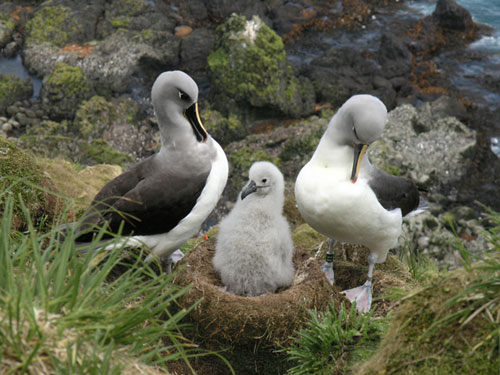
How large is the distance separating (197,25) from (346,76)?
4.78 metres

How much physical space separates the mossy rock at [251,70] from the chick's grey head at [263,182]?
370 inches

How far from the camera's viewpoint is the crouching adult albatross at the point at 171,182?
5.15m

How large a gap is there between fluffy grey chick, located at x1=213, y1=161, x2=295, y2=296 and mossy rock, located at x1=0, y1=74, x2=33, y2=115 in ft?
38.3

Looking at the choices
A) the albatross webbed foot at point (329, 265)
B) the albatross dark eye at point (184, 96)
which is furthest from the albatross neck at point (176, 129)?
the albatross webbed foot at point (329, 265)

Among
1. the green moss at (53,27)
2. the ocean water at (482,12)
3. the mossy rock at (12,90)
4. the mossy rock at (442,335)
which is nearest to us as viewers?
the mossy rock at (442,335)

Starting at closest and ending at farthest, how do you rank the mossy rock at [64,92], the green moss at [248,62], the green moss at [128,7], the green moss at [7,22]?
the green moss at [248,62]
the mossy rock at [64,92]
the green moss at [7,22]
the green moss at [128,7]

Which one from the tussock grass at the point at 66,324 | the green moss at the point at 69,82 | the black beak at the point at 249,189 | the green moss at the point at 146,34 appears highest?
the tussock grass at the point at 66,324

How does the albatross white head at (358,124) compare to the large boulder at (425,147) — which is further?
the large boulder at (425,147)

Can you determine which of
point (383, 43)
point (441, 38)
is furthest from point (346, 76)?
point (441, 38)

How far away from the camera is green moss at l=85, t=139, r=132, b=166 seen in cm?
1256

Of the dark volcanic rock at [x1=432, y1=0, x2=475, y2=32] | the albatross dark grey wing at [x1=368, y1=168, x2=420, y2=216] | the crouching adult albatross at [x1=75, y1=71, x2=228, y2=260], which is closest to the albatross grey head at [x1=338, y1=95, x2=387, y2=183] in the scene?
the albatross dark grey wing at [x1=368, y1=168, x2=420, y2=216]

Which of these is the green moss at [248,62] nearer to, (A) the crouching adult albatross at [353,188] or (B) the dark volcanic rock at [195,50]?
(B) the dark volcanic rock at [195,50]

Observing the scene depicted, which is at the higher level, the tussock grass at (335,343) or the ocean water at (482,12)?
the tussock grass at (335,343)

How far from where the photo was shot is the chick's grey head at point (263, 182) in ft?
16.7
